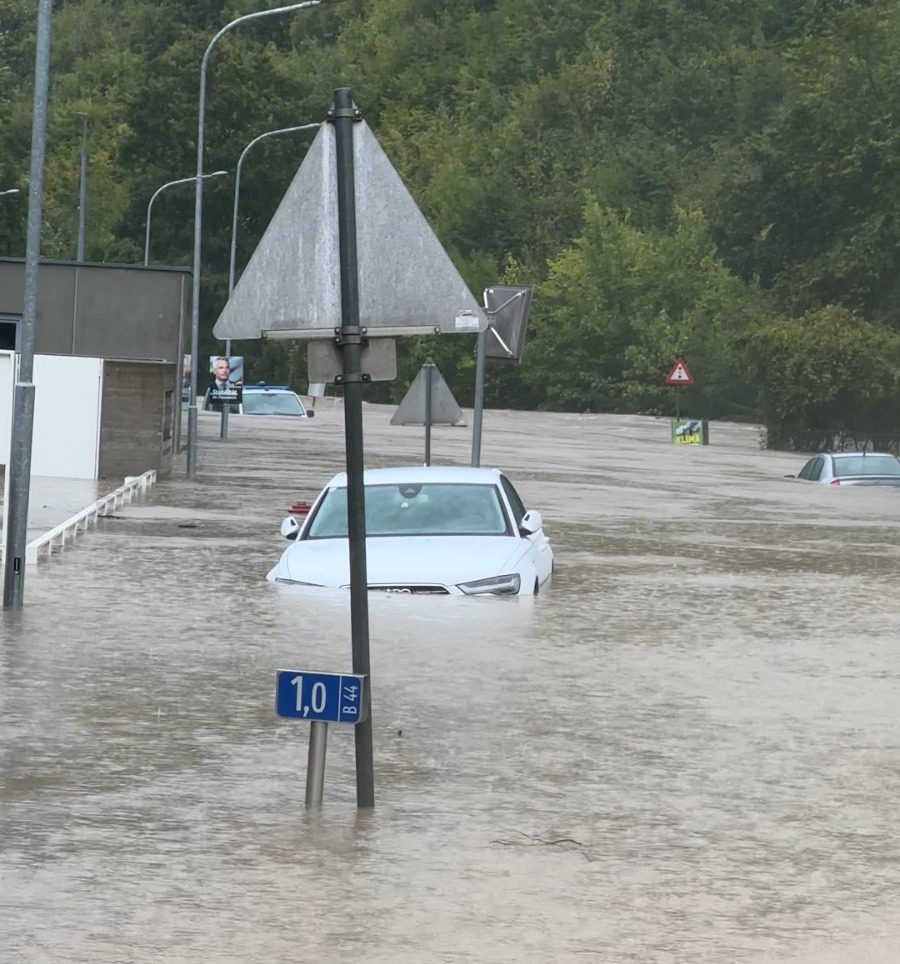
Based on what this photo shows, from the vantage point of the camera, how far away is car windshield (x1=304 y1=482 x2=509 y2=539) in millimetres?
18359

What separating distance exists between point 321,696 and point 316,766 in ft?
1.59

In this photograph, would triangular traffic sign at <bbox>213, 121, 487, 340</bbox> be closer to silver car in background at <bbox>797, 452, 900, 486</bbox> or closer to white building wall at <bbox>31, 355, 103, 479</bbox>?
white building wall at <bbox>31, 355, 103, 479</bbox>

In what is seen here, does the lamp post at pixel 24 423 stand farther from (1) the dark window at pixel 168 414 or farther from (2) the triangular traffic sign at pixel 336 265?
(1) the dark window at pixel 168 414

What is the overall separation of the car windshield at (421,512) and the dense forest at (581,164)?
174ft

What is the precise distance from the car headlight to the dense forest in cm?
5405

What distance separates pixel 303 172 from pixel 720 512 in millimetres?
27120

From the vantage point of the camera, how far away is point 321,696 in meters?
8.79

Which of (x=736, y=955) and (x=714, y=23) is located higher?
(x=714, y=23)

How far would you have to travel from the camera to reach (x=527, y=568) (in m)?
18.2

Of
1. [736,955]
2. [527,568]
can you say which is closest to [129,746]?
[736,955]

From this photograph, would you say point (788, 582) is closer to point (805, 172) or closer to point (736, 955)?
point (736, 955)

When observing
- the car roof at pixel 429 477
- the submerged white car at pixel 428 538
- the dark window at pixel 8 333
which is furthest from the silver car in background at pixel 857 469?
the submerged white car at pixel 428 538

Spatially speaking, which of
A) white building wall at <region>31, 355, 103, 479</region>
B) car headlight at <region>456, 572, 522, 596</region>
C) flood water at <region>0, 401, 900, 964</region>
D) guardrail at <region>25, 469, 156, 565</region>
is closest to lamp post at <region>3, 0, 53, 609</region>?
flood water at <region>0, 401, 900, 964</region>

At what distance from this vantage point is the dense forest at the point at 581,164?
2955 inches
